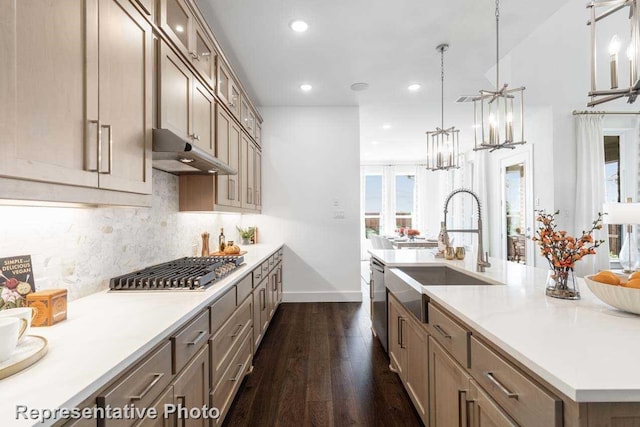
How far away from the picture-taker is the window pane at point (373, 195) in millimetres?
9484

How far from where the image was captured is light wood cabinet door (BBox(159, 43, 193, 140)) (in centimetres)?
A: 165

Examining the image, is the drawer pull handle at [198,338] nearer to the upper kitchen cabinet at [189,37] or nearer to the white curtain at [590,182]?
the upper kitchen cabinet at [189,37]

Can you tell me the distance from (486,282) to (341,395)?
128cm

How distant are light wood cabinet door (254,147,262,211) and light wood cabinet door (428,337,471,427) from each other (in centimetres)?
310

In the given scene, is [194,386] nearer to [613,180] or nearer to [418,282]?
[418,282]

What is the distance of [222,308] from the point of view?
5.76 feet

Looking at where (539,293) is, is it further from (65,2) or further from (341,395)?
(65,2)

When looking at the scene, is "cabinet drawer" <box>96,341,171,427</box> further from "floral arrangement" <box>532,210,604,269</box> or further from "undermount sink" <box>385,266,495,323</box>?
"floral arrangement" <box>532,210,604,269</box>

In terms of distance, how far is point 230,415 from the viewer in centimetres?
200

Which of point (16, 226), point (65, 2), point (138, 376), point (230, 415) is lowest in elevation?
point (230, 415)

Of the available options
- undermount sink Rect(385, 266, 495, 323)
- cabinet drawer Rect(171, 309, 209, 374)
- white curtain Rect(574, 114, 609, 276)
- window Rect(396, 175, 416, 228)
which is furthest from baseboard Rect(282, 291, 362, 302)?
window Rect(396, 175, 416, 228)

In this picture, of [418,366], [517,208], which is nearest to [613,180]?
[517,208]

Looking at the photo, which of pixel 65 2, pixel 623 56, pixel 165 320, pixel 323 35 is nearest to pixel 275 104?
pixel 323 35

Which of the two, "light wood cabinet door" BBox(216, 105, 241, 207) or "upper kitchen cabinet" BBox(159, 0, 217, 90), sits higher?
"upper kitchen cabinet" BBox(159, 0, 217, 90)
